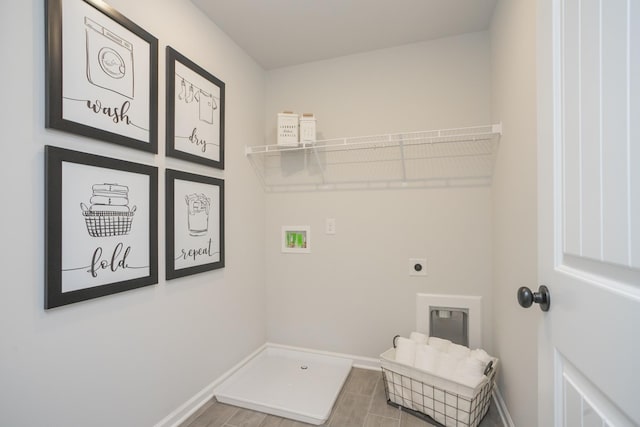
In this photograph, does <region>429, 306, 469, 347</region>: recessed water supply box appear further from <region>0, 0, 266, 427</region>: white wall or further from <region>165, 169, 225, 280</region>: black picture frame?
<region>165, 169, 225, 280</region>: black picture frame

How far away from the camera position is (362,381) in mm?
1979

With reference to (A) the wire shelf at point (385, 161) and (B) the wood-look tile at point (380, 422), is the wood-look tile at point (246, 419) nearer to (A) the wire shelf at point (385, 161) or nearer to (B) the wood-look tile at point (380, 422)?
(B) the wood-look tile at point (380, 422)

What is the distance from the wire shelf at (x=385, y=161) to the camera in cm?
194

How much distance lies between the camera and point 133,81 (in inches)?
52.2

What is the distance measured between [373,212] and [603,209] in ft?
5.32

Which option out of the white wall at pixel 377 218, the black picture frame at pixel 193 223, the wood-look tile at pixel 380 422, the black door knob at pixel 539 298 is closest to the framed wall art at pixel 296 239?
the white wall at pixel 377 218

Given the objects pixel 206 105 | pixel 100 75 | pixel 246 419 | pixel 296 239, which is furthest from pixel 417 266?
pixel 100 75

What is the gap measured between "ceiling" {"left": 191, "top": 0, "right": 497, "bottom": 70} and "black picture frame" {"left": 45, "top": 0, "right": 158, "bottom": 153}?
62 cm

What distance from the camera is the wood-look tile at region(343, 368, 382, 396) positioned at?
73.7 inches

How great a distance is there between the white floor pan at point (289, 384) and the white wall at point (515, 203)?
3.17ft

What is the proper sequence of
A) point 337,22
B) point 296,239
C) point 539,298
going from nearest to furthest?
1. point 539,298
2. point 337,22
3. point 296,239

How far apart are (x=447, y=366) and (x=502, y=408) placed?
365mm

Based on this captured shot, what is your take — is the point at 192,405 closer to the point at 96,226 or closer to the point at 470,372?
the point at 96,226

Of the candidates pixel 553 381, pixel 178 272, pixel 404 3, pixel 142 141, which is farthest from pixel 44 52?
pixel 553 381
